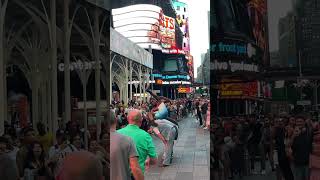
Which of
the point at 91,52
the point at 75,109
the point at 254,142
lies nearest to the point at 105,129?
the point at 75,109

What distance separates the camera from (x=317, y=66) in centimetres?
251

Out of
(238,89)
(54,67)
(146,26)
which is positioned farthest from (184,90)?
(54,67)

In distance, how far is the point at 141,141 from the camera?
3035 millimetres

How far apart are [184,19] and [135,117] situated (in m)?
0.59

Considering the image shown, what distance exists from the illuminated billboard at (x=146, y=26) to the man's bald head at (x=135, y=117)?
40 centimetres

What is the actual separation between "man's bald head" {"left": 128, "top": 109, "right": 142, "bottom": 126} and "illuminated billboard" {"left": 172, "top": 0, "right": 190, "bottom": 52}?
43 cm

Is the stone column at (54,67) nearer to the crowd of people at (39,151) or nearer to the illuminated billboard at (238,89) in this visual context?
the crowd of people at (39,151)

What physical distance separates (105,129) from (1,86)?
0.56 m

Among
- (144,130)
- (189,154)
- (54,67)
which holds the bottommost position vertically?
(189,154)

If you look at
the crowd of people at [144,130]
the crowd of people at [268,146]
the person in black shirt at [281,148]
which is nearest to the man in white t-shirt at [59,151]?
the crowd of people at [144,130]

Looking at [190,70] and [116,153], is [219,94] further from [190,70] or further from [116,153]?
[116,153]

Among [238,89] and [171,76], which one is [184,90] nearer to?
[171,76]

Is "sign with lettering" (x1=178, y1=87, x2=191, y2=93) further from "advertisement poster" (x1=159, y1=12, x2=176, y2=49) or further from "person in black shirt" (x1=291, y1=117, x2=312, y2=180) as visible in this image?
"person in black shirt" (x1=291, y1=117, x2=312, y2=180)

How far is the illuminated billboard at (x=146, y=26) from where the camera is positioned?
7.06ft
